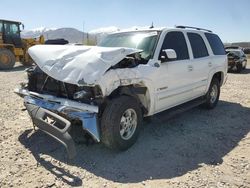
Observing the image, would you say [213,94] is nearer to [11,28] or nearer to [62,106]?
[62,106]

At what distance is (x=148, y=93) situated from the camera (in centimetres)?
496

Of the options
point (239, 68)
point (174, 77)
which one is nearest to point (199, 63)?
point (174, 77)

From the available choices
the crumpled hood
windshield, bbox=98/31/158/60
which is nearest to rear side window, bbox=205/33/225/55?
windshield, bbox=98/31/158/60

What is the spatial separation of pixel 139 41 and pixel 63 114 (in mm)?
2080

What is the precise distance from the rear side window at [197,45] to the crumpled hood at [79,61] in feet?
7.89

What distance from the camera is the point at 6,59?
59.0 feet

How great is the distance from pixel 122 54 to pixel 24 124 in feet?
9.34

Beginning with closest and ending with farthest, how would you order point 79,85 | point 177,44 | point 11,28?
point 79,85 → point 177,44 → point 11,28

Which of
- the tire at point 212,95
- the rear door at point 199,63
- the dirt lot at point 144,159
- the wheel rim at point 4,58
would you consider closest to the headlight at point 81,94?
the dirt lot at point 144,159

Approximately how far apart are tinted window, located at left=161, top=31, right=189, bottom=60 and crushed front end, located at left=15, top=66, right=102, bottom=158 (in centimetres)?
190

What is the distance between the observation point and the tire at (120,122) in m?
4.25

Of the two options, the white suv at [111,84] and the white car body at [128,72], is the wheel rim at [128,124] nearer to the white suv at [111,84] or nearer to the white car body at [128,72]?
the white suv at [111,84]

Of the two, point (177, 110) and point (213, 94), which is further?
point (213, 94)

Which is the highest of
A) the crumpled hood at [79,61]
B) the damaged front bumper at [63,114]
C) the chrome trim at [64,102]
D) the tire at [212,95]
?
the crumpled hood at [79,61]
